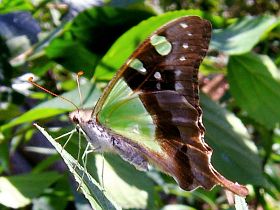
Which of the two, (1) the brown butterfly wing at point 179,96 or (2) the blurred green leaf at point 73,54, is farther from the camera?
(2) the blurred green leaf at point 73,54

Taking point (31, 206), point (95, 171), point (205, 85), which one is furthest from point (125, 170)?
point (205, 85)

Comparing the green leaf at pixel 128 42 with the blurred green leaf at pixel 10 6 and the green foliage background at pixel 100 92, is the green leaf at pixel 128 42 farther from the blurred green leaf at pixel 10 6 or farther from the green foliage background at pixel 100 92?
the blurred green leaf at pixel 10 6

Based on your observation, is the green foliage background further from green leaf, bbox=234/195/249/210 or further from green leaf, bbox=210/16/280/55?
green leaf, bbox=234/195/249/210

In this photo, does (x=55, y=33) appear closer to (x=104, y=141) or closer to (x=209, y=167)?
(x=104, y=141)

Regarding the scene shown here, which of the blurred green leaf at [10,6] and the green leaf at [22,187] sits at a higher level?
the blurred green leaf at [10,6]

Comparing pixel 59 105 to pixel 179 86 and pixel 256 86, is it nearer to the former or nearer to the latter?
pixel 179 86

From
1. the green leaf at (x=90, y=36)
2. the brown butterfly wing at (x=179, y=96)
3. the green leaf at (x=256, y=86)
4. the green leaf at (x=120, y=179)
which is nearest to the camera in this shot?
the brown butterfly wing at (x=179, y=96)

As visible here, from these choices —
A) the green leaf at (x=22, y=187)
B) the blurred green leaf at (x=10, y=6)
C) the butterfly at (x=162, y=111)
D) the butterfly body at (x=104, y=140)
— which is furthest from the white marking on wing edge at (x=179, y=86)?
the blurred green leaf at (x=10, y=6)
